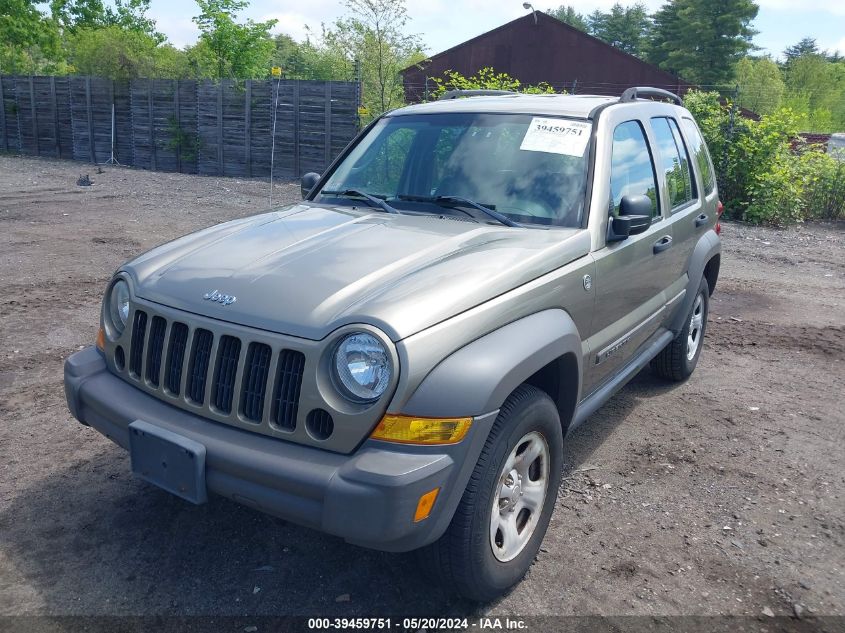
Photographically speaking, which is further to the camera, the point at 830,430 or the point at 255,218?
the point at 830,430

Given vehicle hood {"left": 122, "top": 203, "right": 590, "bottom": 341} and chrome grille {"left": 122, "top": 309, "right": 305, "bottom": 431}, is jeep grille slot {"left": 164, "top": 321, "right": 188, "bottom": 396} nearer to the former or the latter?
chrome grille {"left": 122, "top": 309, "right": 305, "bottom": 431}

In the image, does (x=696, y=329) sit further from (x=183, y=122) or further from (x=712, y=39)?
(x=712, y=39)

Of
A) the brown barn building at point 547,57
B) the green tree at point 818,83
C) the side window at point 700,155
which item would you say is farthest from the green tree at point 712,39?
the side window at point 700,155

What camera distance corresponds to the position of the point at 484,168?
147 inches

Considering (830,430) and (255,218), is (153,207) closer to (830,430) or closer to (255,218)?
(255,218)

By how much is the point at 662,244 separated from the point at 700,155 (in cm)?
160

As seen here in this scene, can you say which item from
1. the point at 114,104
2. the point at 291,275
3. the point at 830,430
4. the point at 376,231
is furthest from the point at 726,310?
the point at 114,104

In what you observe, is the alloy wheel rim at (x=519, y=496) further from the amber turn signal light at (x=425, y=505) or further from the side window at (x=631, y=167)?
the side window at (x=631, y=167)

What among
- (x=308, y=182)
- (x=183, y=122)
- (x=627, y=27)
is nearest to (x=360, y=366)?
(x=308, y=182)

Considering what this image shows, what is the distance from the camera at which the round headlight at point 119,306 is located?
310cm

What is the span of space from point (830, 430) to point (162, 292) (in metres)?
4.20

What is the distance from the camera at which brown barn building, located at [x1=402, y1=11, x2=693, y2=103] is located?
99.4 feet

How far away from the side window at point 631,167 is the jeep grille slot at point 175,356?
7.20 ft

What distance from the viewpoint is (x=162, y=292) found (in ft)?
9.61
